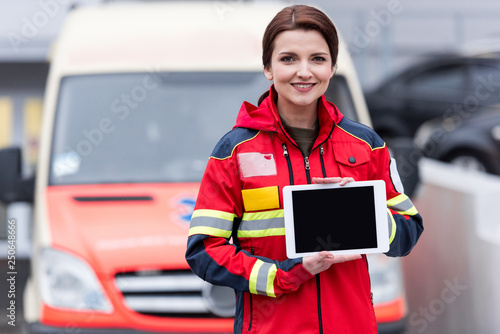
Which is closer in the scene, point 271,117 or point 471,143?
point 271,117

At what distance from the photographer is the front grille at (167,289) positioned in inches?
171

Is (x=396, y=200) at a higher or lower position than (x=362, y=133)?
lower

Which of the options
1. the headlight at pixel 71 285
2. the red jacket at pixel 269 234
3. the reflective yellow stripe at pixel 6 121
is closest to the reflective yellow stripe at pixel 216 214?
the red jacket at pixel 269 234

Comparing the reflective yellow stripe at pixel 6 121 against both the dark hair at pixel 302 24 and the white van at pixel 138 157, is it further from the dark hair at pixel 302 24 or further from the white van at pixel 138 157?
the dark hair at pixel 302 24

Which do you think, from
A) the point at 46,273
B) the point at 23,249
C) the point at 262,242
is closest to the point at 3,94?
the point at 23,249

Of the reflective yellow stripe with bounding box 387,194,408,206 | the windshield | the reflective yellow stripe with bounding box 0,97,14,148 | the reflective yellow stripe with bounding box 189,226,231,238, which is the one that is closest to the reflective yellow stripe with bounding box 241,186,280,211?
the reflective yellow stripe with bounding box 189,226,231,238

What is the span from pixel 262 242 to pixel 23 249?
628 centimetres

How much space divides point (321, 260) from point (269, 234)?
214 millimetres

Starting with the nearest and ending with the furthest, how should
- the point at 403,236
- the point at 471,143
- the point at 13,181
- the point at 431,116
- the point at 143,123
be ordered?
1. the point at 403,236
2. the point at 13,181
3. the point at 143,123
4. the point at 471,143
5. the point at 431,116

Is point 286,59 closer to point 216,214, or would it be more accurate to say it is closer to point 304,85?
point 304,85

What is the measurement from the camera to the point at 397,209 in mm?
2551

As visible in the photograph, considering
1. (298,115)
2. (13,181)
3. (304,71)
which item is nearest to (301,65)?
(304,71)

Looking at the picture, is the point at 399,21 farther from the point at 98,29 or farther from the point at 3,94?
the point at 98,29

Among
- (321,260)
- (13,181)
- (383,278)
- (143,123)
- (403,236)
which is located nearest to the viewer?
(321,260)
